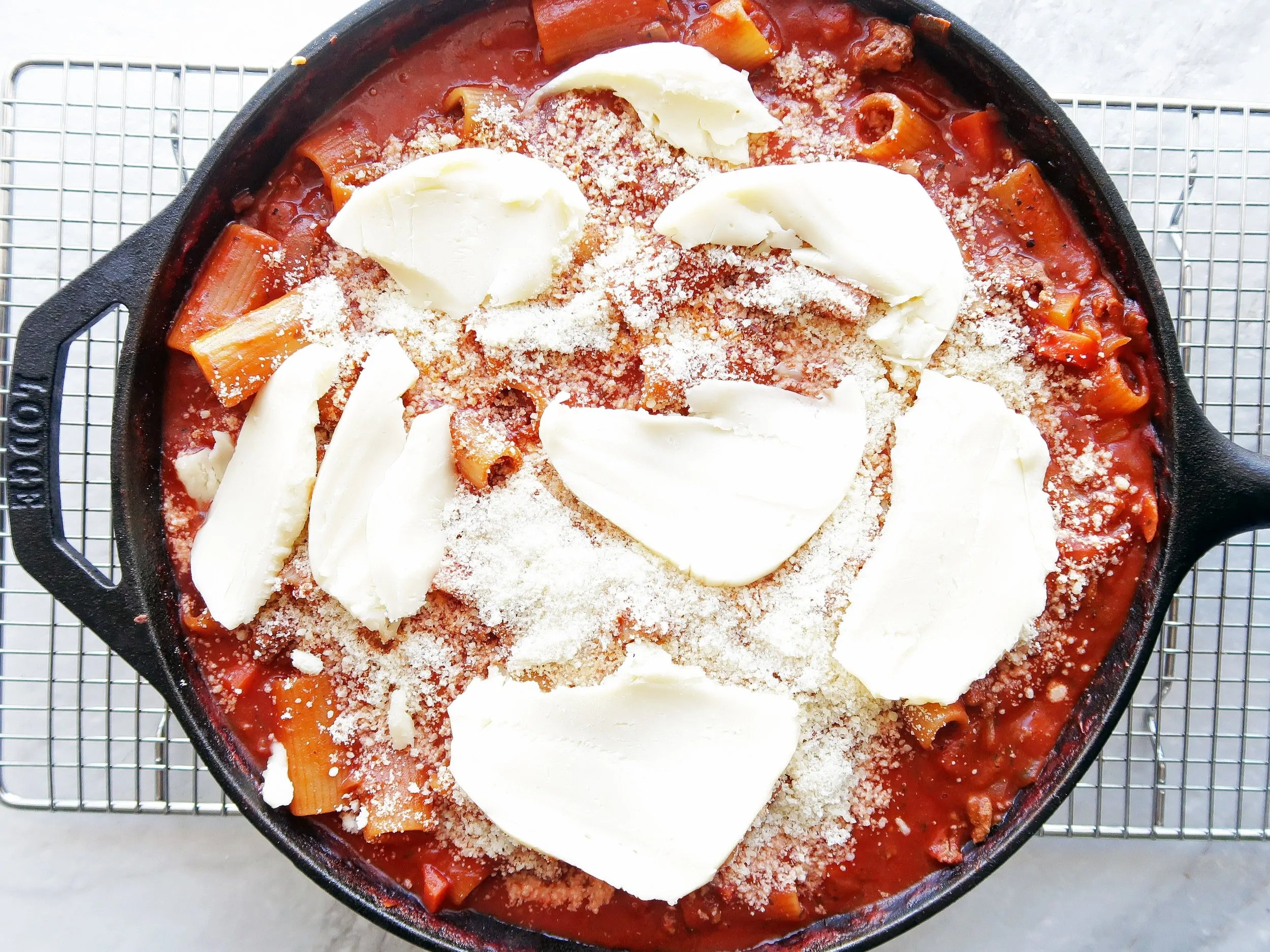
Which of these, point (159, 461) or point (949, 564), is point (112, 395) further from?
point (949, 564)

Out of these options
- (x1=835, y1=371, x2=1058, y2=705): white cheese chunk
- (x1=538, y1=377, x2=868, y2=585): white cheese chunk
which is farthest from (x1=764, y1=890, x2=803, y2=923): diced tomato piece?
(x1=538, y1=377, x2=868, y2=585): white cheese chunk

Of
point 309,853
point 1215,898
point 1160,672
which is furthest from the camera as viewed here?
point 1215,898

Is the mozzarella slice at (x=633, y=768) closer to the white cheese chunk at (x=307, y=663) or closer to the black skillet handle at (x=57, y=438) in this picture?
the white cheese chunk at (x=307, y=663)

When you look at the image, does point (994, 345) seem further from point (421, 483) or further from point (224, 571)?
point (224, 571)

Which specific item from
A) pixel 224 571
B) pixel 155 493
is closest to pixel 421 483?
pixel 224 571

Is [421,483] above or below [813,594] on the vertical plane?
Answer: above

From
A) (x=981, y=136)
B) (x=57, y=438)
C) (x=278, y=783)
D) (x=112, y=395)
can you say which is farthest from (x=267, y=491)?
(x=981, y=136)

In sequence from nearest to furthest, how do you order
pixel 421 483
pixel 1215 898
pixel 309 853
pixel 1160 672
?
pixel 421 483 < pixel 309 853 < pixel 1160 672 < pixel 1215 898
